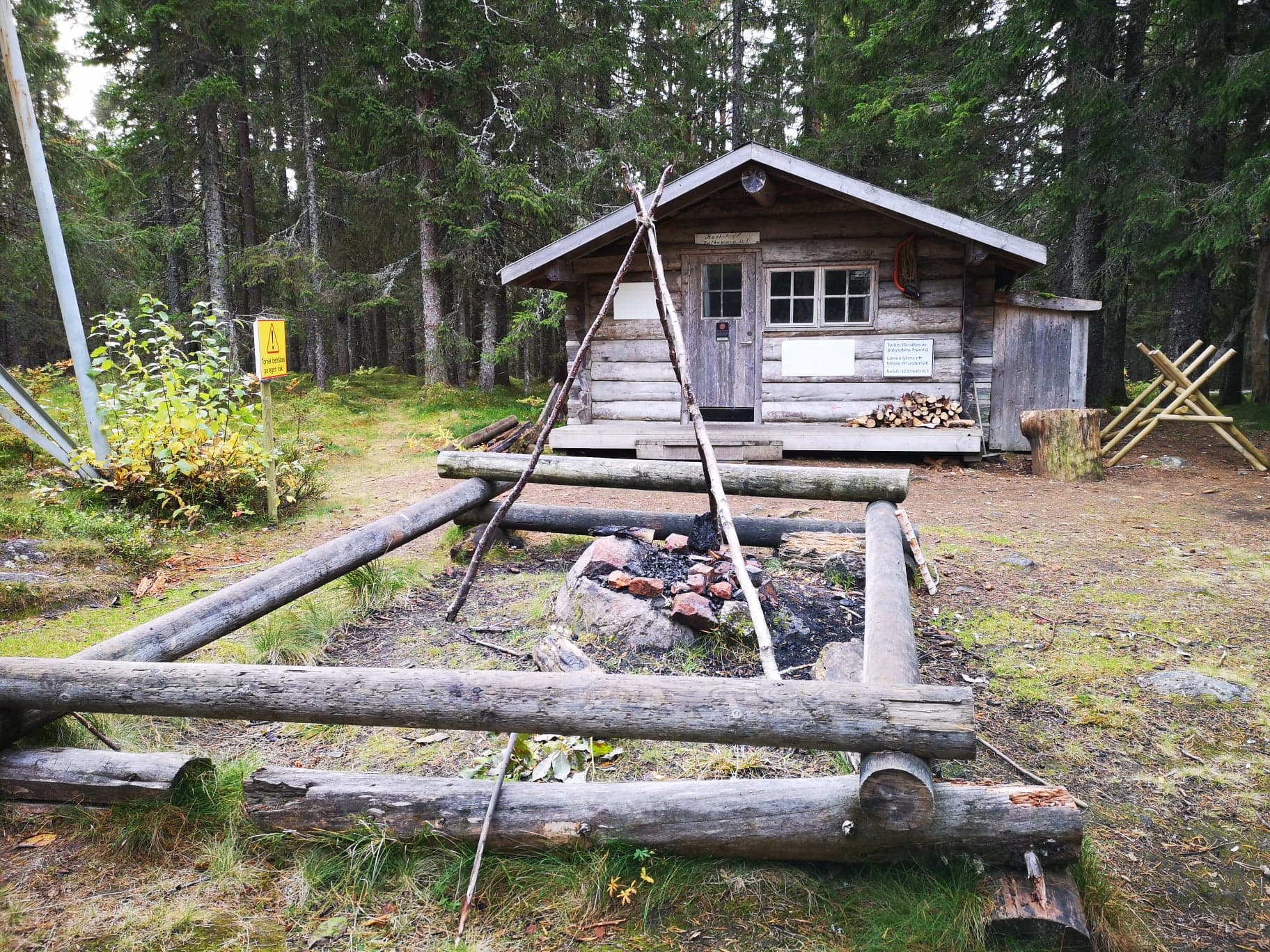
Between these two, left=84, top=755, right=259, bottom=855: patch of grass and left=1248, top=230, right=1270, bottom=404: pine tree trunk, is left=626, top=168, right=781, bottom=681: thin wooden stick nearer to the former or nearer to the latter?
left=84, top=755, right=259, bottom=855: patch of grass

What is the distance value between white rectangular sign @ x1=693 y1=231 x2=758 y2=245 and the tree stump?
15.3 ft

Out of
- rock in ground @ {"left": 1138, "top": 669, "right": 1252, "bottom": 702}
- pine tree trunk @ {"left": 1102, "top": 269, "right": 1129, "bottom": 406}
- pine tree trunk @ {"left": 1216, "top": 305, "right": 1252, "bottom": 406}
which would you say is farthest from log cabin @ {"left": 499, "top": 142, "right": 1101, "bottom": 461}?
pine tree trunk @ {"left": 1216, "top": 305, "right": 1252, "bottom": 406}

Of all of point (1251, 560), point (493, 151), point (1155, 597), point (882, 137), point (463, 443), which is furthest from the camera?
point (882, 137)

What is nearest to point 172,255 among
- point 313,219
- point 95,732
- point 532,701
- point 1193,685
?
point 313,219

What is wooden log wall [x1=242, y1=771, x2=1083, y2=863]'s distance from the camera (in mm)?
2455

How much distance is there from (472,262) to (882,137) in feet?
32.6

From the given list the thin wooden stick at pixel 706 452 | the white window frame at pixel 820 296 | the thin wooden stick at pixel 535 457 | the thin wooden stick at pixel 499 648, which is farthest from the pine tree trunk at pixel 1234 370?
the thin wooden stick at pixel 499 648

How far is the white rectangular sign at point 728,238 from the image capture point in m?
11.3

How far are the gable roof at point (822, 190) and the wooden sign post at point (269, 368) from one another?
4.75 meters

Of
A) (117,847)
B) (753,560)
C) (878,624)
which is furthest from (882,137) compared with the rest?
(117,847)

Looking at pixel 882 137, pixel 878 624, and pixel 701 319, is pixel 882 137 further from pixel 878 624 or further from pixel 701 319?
pixel 878 624

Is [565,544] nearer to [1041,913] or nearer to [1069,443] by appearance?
[1041,913]

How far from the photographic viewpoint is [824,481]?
5.63 metres

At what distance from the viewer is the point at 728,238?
11.4 m
